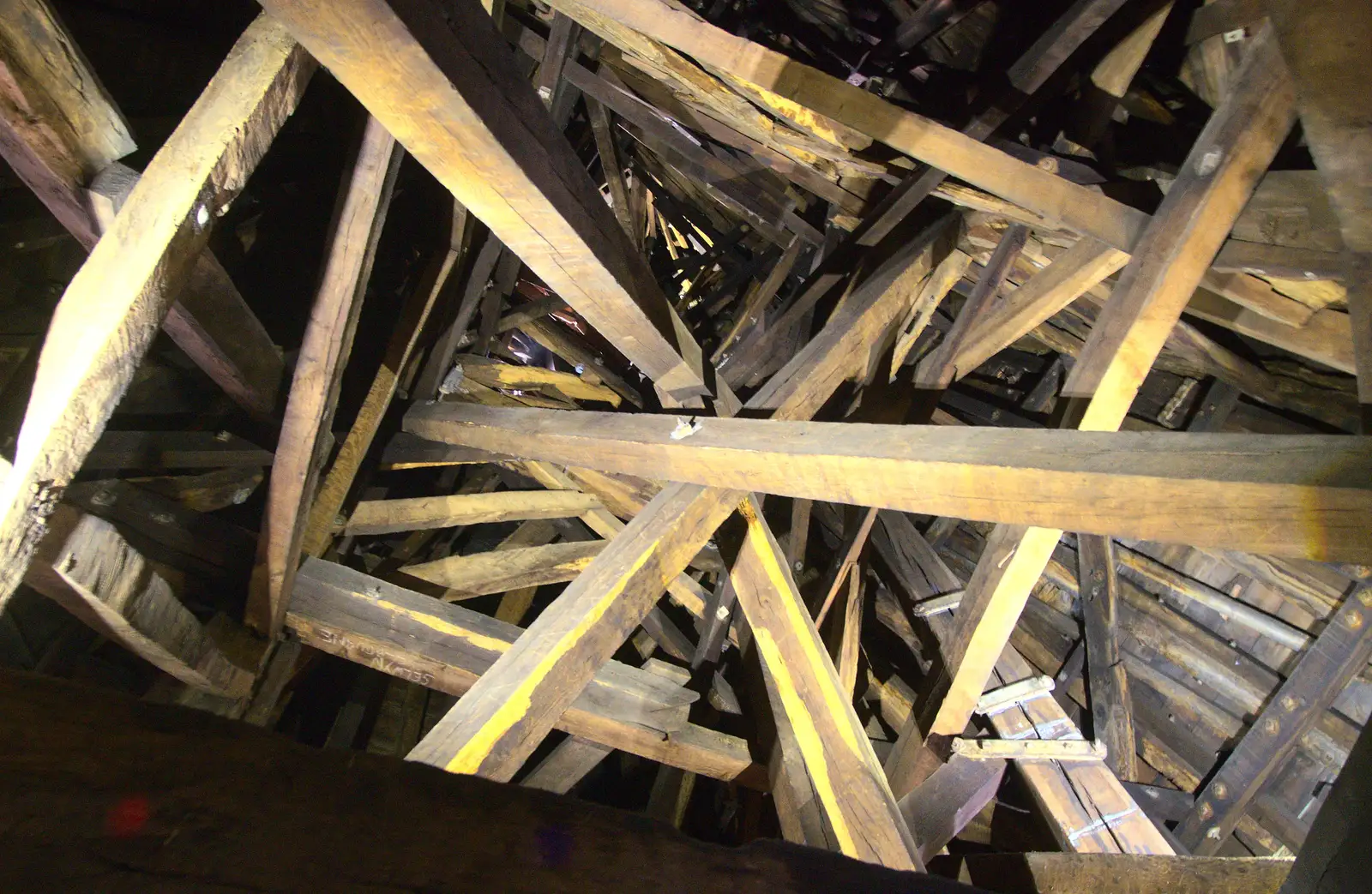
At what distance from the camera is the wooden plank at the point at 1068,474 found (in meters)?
0.88

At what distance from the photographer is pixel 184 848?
63 centimetres

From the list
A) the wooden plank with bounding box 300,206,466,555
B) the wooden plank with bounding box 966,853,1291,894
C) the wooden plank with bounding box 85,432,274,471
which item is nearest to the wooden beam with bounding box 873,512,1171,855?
the wooden plank with bounding box 966,853,1291,894

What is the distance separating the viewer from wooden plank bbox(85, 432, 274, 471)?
239cm

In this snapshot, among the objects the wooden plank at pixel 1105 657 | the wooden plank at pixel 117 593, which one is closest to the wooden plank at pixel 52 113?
the wooden plank at pixel 117 593

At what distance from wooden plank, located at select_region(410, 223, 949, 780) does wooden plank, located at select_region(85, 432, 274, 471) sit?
5.66ft

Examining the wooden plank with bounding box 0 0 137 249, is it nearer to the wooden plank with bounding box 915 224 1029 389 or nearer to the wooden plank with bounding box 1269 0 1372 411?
the wooden plank with bounding box 1269 0 1372 411

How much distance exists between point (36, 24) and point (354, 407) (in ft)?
5.90

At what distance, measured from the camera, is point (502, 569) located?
3.47 m

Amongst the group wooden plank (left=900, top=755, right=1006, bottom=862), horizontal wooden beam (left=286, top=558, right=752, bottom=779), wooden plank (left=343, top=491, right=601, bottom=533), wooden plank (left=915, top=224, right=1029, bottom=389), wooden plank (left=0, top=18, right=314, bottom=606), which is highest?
wooden plank (left=915, top=224, right=1029, bottom=389)

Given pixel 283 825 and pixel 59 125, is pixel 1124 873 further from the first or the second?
pixel 59 125

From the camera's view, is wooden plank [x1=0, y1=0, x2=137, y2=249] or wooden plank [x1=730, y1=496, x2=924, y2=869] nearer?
wooden plank [x1=0, y1=0, x2=137, y2=249]

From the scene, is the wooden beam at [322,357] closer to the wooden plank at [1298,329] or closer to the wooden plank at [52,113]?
the wooden plank at [52,113]

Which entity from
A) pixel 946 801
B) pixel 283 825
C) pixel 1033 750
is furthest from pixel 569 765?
pixel 283 825

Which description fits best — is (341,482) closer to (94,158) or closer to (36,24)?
(94,158)
